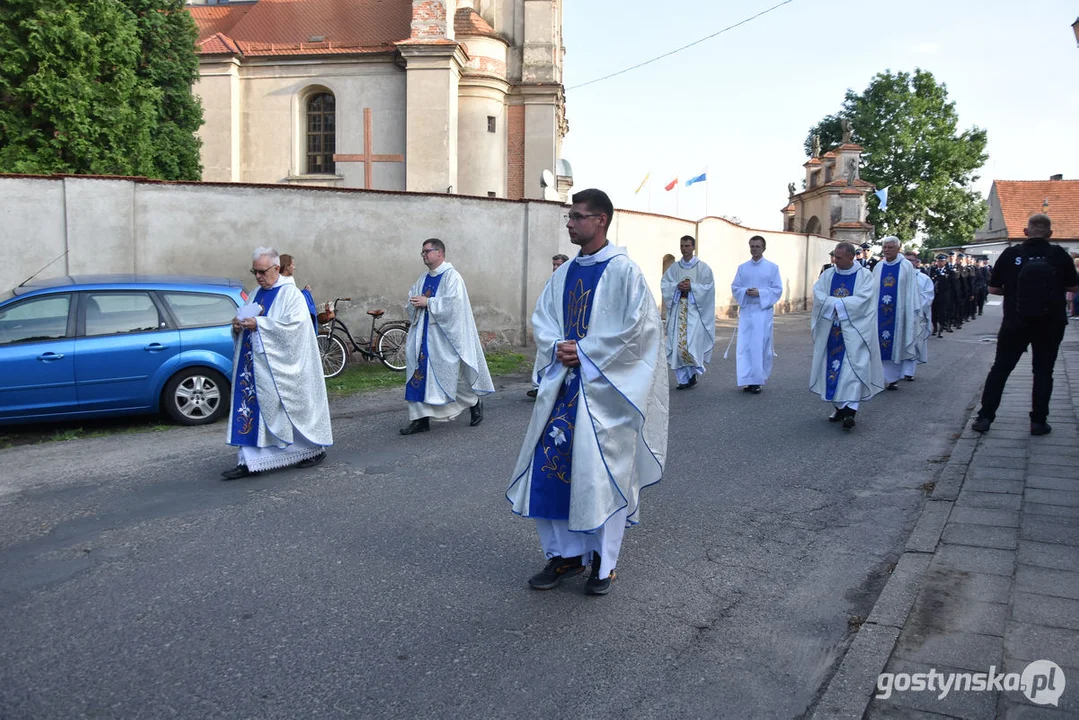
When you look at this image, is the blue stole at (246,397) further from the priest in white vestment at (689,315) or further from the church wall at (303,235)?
the church wall at (303,235)

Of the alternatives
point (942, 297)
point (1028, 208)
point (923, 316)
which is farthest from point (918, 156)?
point (923, 316)

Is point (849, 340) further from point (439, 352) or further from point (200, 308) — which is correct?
point (200, 308)

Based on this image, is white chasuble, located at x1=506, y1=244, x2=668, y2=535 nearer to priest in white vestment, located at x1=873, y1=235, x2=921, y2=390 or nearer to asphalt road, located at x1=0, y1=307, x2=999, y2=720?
asphalt road, located at x1=0, y1=307, x2=999, y2=720

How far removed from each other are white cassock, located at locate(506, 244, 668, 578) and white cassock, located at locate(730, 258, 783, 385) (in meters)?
6.89

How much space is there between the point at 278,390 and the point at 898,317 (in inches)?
335

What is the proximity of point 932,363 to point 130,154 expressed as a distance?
15827mm

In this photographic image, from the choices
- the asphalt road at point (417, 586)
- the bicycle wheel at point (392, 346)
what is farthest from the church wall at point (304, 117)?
the asphalt road at point (417, 586)

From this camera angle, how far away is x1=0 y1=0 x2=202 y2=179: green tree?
16297 mm

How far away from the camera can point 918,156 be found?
192 feet

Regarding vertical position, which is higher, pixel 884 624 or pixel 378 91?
pixel 378 91

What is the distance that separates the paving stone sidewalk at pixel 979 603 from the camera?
10.2 feet

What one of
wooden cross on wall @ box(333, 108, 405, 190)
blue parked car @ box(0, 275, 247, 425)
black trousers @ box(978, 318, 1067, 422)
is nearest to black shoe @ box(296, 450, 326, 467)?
blue parked car @ box(0, 275, 247, 425)

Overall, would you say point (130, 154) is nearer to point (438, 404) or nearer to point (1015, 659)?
point (438, 404)

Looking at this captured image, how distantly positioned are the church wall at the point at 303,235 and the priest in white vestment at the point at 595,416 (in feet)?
33.5
